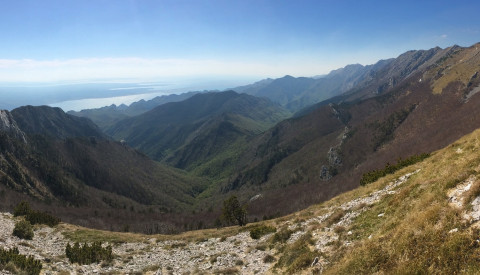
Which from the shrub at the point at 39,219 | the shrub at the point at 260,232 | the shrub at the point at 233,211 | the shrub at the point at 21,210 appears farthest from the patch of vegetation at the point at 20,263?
the shrub at the point at 233,211

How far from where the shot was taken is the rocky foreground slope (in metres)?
13.3

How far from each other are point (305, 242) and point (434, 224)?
12367 millimetres

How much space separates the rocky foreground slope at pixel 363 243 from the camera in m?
13.3

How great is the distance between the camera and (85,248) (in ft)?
113

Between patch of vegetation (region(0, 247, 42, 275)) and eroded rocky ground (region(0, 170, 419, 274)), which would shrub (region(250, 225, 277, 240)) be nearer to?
eroded rocky ground (region(0, 170, 419, 274))

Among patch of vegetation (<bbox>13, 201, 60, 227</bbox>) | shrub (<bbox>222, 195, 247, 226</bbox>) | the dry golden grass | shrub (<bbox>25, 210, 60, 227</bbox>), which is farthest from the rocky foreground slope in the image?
shrub (<bbox>222, 195, 247, 226</bbox>)

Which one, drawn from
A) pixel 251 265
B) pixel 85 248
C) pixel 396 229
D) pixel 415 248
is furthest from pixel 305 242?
pixel 85 248

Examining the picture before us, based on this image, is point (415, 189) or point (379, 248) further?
point (415, 189)

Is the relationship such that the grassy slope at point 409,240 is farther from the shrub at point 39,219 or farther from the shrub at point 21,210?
the shrub at point 21,210

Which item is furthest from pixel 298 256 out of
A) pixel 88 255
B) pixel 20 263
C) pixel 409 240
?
pixel 88 255

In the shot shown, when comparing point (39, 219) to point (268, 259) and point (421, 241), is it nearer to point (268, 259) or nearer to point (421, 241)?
point (268, 259)

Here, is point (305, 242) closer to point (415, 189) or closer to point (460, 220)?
point (415, 189)

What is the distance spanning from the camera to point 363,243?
18094 mm

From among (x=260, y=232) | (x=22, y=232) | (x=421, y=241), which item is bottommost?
(x=260, y=232)
